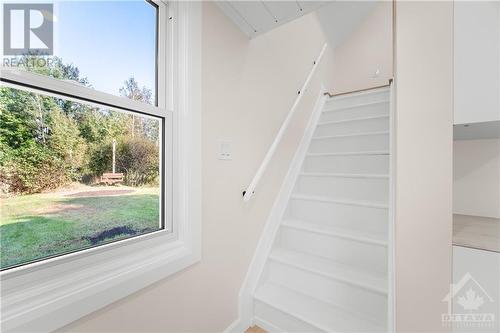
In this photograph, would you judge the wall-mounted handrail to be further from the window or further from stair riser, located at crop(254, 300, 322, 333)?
stair riser, located at crop(254, 300, 322, 333)

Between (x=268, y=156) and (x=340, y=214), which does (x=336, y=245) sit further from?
(x=268, y=156)

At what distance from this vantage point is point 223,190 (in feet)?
4.38

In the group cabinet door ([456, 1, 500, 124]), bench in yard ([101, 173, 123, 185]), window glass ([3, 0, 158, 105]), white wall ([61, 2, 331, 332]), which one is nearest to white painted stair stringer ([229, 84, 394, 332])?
white wall ([61, 2, 331, 332])

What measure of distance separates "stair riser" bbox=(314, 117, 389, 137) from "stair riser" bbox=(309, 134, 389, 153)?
0.16 meters

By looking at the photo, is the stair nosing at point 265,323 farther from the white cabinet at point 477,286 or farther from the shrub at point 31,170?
the shrub at point 31,170

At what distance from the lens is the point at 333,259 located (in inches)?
62.6

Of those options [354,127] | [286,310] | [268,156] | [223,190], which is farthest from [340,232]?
[354,127]

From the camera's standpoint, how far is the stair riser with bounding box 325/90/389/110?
2477mm

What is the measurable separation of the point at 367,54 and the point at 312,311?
3938 mm

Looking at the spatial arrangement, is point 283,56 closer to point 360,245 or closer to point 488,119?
point 488,119

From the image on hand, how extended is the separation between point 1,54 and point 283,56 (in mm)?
1896

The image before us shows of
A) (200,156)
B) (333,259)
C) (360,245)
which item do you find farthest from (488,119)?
(200,156)

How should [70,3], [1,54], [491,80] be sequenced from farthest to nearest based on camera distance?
[491,80] → [70,3] → [1,54]

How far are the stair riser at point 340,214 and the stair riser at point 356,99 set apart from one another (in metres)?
1.54
